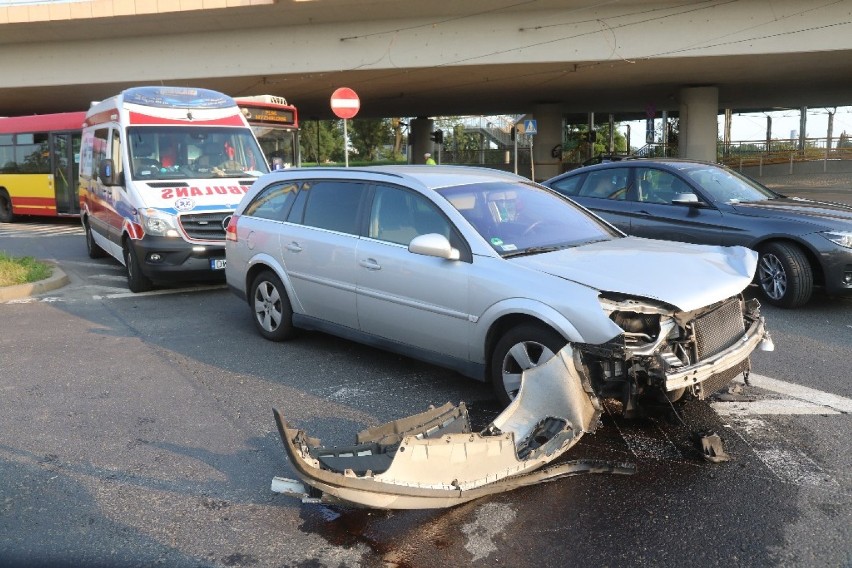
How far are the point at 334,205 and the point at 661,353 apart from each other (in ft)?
10.8

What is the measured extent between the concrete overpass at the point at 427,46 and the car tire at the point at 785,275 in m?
16.2

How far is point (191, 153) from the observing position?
1072 centimetres

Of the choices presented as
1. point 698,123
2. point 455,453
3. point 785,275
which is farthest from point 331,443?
point 698,123

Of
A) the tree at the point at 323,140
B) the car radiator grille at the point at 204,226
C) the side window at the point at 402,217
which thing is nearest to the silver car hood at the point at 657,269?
the side window at the point at 402,217

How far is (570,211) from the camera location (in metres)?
6.28

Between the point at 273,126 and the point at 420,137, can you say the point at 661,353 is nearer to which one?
the point at 273,126

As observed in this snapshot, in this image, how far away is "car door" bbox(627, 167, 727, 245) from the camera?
8836 millimetres

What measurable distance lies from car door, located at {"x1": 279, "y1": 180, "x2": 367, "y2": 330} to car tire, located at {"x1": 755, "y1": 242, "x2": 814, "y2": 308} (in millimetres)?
4649

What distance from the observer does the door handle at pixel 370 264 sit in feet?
19.5

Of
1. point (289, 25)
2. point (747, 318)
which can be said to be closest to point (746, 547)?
point (747, 318)

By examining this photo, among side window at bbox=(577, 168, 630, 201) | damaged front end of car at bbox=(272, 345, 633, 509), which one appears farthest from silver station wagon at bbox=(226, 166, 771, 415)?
side window at bbox=(577, 168, 630, 201)

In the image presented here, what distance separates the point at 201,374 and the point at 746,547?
4.39 meters

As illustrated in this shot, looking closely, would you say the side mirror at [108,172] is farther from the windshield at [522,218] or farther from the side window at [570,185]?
the windshield at [522,218]

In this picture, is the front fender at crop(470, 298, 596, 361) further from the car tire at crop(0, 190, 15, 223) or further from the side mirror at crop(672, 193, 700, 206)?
the car tire at crop(0, 190, 15, 223)
